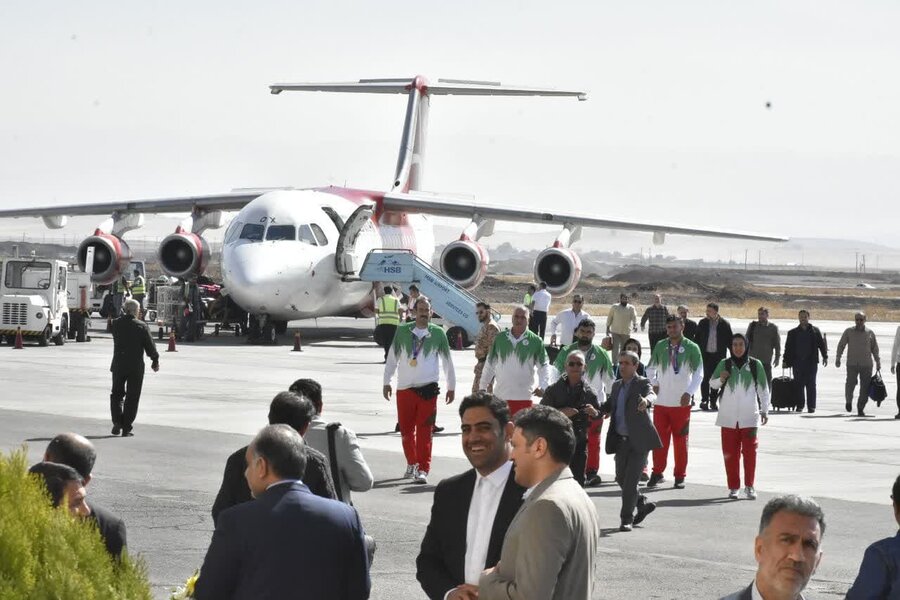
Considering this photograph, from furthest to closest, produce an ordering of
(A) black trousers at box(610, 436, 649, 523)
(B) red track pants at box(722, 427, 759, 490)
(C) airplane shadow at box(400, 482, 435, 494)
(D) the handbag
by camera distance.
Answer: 1. (D) the handbag
2. (B) red track pants at box(722, 427, 759, 490)
3. (C) airplane shadow at box(400, 482, 435, 494)
4. (A) black trousers at box(610, 436, 649, 523)

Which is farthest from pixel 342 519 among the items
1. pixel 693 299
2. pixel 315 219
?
pixel 693 299

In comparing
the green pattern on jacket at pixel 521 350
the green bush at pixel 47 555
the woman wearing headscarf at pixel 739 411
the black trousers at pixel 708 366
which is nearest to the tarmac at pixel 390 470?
the woman wearing headscarf at pixel 739 411

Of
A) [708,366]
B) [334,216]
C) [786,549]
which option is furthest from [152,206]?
[786,549]

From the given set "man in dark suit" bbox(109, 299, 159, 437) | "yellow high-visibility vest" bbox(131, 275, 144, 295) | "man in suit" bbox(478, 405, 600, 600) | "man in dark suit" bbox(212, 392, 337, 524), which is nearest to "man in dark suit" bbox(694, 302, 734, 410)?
"man in dark suit" bbox(109, 299, 159, 437)

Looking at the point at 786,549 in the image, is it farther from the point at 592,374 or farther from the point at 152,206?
the point at 152,206

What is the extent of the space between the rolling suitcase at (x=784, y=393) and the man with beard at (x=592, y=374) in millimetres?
7524

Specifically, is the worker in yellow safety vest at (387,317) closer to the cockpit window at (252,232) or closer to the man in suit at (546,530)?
the cockpit window at (252,232)

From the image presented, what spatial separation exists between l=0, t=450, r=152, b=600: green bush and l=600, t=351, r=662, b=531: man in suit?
8341 millimetres

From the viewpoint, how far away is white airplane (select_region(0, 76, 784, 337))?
3422cm

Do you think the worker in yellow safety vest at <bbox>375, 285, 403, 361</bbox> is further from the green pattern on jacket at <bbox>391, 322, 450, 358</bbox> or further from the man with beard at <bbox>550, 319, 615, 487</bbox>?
the man with beard at <bbox>550, 319, 615, 487</bbox>

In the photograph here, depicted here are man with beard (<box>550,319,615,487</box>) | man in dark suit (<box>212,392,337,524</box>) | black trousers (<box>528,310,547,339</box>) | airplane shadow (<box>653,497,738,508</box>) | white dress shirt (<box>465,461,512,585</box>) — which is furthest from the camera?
black trousers (<box>528,310,547,339</box>)

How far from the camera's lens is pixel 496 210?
132ft

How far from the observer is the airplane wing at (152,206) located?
40188mm

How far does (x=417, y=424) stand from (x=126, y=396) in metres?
4.23
